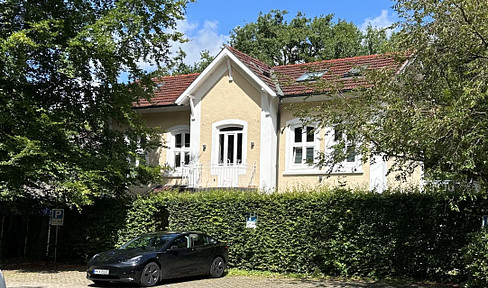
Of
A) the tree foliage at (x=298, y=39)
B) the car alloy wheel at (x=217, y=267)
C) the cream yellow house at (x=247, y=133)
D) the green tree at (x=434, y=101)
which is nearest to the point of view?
the green tree at (x=434, y=101)

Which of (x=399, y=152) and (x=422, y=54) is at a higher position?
(x=422, y=54)

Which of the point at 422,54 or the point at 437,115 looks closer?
the point at 437,115

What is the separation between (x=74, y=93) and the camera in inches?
833

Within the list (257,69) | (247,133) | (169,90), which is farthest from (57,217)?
(257,69)

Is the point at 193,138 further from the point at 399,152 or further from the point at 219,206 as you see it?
the point at 399,152

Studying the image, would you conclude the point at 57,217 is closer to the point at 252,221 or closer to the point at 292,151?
the point at 252,221

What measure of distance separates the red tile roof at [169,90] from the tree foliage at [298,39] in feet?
47.7

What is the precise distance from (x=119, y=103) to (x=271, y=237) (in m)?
7.35

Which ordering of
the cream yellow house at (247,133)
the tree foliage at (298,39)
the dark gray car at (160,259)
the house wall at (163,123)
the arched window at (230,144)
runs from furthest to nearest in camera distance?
the tree foliage at (298,39), the house wall at (163,123), the arched window at (230,144), the cream yellow house at (247,133), the dark gray car at (160,259)

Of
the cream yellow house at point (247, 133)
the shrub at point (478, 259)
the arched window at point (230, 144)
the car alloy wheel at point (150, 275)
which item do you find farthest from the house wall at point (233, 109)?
the shrub at point (478, 259)

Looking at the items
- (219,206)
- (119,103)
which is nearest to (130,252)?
(219,206)

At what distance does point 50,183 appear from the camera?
61.6 ft

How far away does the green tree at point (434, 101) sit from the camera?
11.2m

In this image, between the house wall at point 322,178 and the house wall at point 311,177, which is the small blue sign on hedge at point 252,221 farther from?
the house wall at point 311,177
